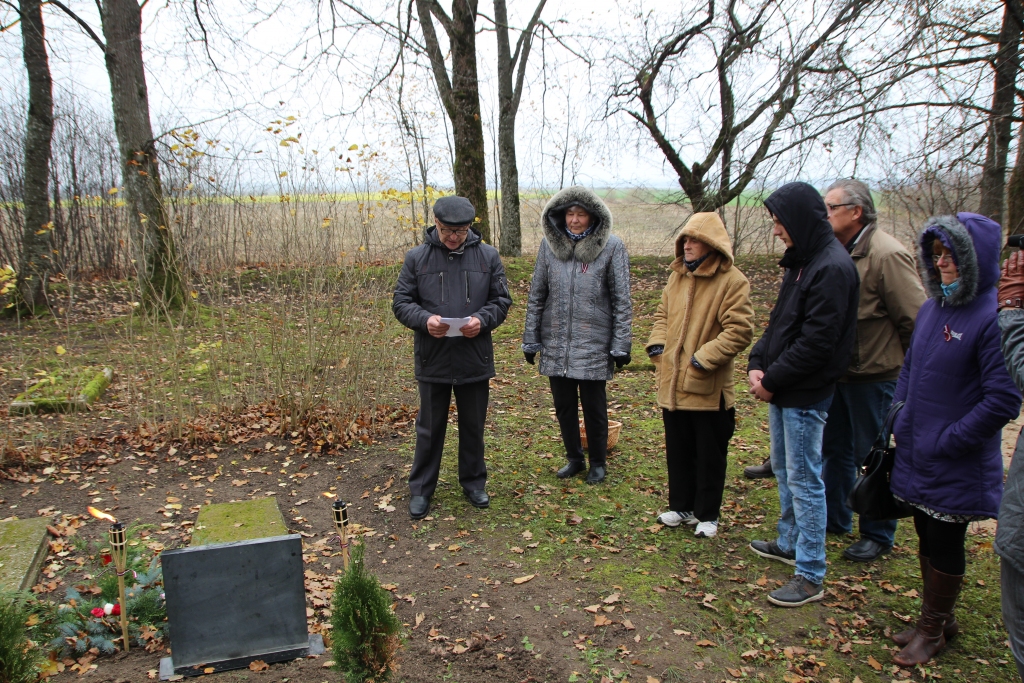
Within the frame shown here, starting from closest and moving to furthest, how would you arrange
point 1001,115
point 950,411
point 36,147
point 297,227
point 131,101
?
point 950,411 → point 297,227 → point 1001,115 → point 131,101 → point 36,147

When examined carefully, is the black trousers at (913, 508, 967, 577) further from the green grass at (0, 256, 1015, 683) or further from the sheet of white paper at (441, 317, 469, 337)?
the sheet of white paper at (441, 317, 469, 337)

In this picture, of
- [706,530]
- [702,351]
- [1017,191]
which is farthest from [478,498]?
[1017,191]

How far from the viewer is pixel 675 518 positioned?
4527 mm

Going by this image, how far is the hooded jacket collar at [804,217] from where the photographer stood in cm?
346

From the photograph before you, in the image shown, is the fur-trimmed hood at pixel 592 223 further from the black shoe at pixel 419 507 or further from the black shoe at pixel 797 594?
the black shoe at pixel 797 594

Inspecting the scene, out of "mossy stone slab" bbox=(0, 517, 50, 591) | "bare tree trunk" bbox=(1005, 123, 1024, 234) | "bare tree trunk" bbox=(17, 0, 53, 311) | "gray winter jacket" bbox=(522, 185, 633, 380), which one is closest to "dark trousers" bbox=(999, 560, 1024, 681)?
"gray winter jacket" bbox=(522, 185, 633, 380)

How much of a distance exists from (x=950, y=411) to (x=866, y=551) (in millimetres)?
1398

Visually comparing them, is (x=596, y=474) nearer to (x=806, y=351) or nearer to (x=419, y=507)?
(x=419, y=507)

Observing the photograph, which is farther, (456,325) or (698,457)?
(456,325)

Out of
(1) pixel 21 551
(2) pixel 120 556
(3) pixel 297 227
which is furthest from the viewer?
(3) pixel 297 227

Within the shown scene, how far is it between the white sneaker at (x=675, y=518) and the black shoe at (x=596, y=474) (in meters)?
0.74

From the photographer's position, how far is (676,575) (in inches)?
157

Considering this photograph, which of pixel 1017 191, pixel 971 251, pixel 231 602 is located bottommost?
pixel 231 602

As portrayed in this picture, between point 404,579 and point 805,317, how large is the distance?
101 inches
